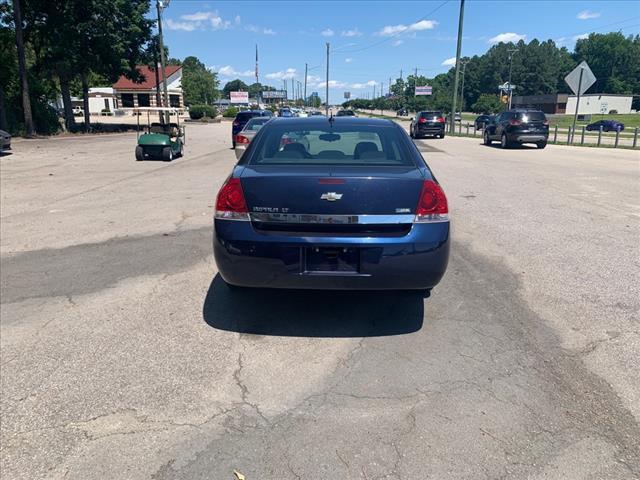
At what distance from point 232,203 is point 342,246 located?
2.89ft

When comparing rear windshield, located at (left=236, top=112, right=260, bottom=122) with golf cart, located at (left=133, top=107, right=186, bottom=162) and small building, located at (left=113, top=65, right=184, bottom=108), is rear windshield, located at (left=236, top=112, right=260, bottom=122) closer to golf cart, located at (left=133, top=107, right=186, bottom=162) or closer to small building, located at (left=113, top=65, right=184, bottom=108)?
golf cart, located at (left=133, top=107, right=186, bottom=162)

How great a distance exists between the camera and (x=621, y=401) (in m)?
3.01

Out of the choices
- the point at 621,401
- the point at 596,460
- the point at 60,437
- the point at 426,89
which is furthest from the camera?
the point at 426,89

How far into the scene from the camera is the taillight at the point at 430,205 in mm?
3629

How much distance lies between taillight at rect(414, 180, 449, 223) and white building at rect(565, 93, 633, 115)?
106 metres

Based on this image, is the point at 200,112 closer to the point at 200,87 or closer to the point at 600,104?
the point at 200,87

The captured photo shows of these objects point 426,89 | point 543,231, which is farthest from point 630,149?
point 426,89

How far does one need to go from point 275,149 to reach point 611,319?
10.4 feet

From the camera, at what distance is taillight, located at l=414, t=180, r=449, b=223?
3.63m

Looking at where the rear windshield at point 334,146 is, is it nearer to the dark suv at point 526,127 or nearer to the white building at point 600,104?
the dark suv at point 526,127

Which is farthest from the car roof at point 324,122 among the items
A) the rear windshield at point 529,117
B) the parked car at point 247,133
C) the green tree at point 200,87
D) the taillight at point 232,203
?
the green tree at point 200,87

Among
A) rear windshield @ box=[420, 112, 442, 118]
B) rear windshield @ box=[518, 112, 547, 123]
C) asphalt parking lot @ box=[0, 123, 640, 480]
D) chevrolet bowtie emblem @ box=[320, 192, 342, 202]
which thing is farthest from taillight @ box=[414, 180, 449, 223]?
rear windshield @ box=[420, 112, 442, 118]

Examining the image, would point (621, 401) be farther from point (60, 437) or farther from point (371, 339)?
point (60, 437)

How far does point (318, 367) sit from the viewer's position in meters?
3.43
